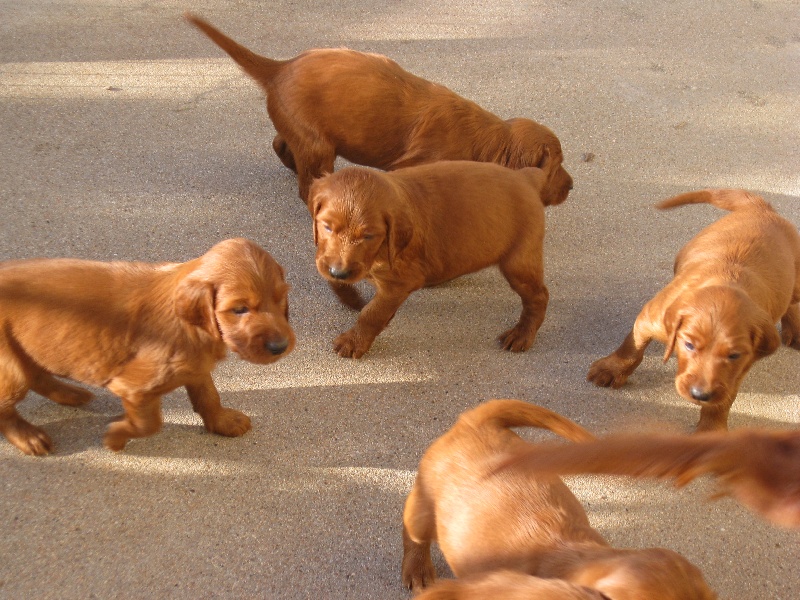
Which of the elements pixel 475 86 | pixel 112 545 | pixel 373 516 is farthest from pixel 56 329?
pixel 475 86

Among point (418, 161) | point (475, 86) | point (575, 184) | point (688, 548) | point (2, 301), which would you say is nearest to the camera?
point (2, 301)

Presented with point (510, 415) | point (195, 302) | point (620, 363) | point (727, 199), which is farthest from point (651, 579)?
point (727, 199)

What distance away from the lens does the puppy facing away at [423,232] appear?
11.4 ft

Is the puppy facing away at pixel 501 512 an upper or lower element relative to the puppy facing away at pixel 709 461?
lower

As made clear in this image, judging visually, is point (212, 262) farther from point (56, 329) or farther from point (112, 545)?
point (112, 545)

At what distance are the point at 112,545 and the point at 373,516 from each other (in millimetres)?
1075

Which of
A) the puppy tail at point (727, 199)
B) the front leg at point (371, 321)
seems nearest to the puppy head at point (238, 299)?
the front leg at point (371, 321)

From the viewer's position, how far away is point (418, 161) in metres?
4.42

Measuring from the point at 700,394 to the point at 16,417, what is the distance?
9.63 ft

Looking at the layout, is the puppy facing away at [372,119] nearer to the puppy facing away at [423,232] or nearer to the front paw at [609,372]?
the puppy facing away at [423,232]

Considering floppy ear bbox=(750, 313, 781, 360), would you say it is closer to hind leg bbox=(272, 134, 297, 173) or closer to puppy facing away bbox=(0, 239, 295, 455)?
puppy facing away bbox=(0, 239, 295, 455)

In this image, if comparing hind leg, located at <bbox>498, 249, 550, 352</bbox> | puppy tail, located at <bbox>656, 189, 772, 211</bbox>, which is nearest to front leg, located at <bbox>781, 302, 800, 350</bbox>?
puppy tail, located at <bbox>656, 189, 772, 211</bbox>

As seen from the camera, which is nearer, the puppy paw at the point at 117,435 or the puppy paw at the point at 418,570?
the puppy paw at the point at 418,570

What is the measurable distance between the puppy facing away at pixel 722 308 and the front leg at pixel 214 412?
71.9 inches
